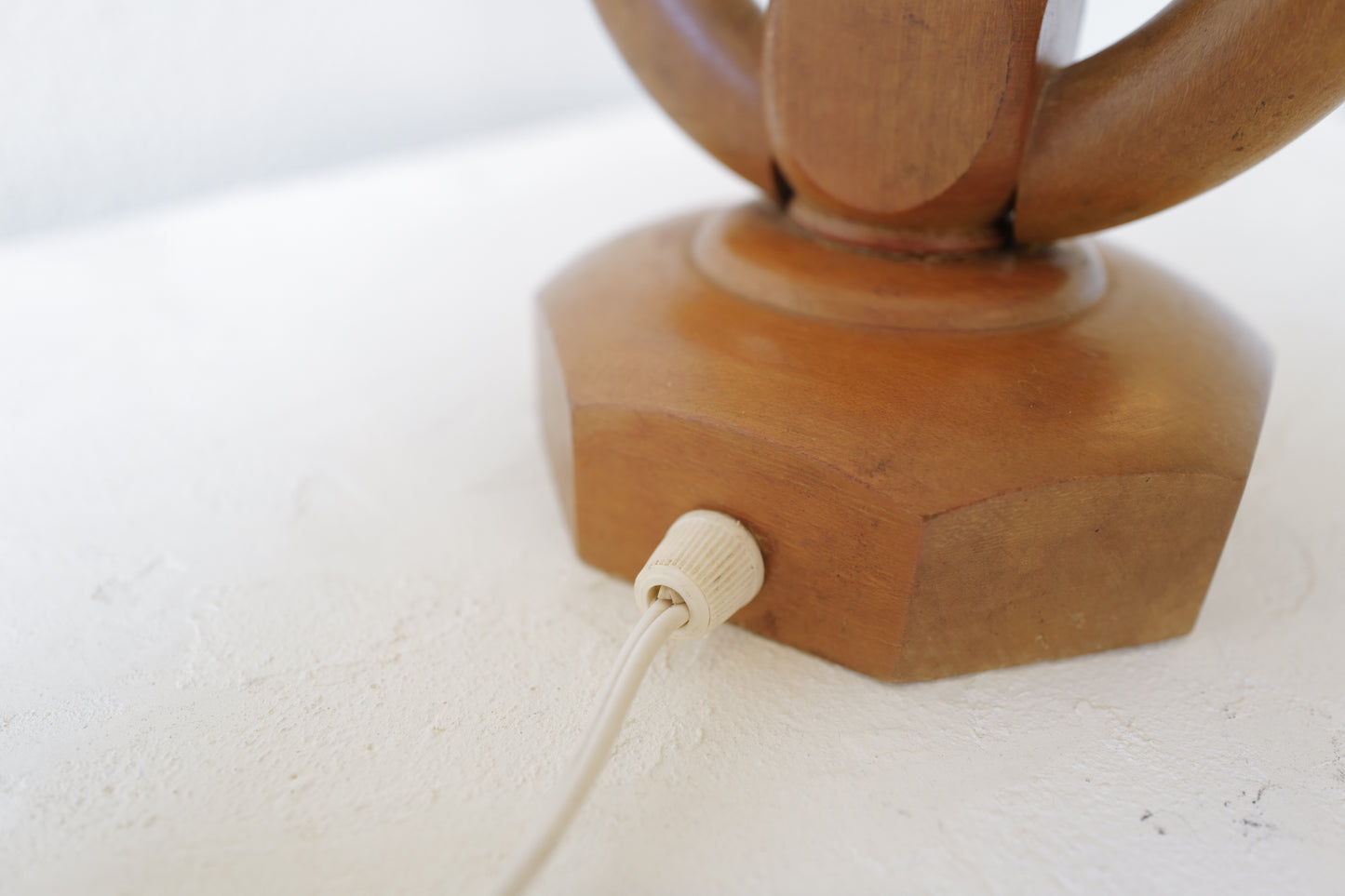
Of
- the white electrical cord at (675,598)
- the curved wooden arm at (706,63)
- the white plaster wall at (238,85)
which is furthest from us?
the white plaster wall at (238,85)

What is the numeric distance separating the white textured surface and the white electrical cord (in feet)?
0.10

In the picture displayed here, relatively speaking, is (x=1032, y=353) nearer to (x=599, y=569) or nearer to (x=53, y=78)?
(x=599, y=569)

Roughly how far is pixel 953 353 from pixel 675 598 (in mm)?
141

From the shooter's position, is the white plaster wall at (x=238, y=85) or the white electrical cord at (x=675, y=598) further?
the white plaster wall at (x=238, y=85)

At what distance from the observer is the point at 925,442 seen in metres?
0.34

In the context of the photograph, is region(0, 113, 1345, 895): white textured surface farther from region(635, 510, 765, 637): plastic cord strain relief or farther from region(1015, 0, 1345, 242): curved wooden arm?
region(1015, 0, 1345, 242): curved wooden arm

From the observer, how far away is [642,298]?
434mm

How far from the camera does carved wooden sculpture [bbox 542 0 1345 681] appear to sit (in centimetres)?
34

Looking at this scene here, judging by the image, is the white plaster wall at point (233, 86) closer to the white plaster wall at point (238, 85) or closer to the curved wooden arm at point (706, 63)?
the white plaster wall at point (238, 85)

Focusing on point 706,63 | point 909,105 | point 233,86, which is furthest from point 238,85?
point 909,105

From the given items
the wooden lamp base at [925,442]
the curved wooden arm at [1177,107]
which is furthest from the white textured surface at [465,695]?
the curved wooden arm at [1177,107]

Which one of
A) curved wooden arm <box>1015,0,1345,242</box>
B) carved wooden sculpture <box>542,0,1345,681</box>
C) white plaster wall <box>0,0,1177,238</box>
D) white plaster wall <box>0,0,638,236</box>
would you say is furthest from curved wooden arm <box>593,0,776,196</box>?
white plaster wall <box>0,0,638,236</box>

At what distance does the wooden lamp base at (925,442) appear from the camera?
0.34 meters

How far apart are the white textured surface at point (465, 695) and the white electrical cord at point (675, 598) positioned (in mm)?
31
